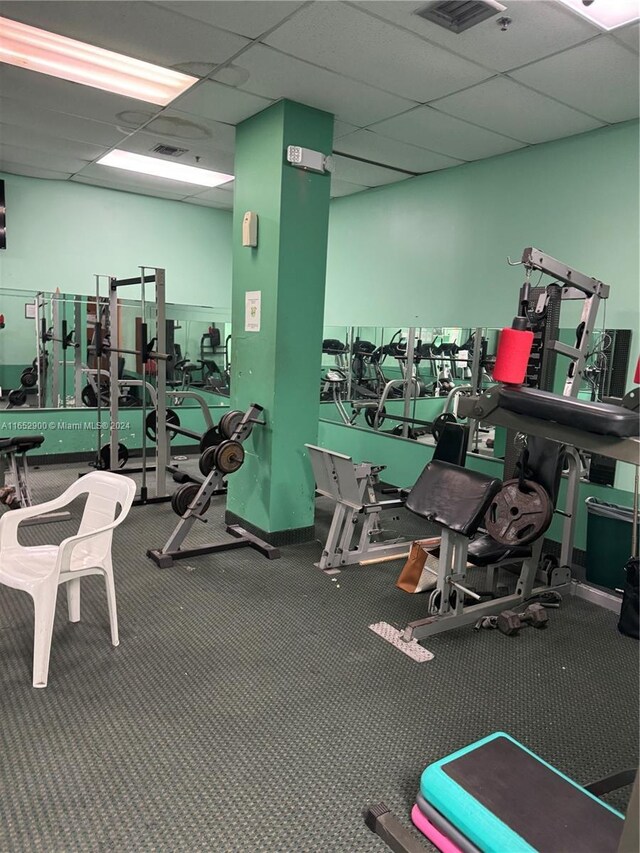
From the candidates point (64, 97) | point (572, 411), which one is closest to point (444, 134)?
point (64, 97)

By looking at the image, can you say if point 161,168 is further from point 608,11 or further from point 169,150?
point 608,11

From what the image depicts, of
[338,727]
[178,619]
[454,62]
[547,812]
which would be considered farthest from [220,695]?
[454,62]

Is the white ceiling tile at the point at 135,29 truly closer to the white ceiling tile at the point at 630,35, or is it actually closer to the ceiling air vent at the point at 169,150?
the ceiling air vent at the point at 169,150

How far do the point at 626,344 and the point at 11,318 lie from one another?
562 centimetres

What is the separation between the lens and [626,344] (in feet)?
12.2

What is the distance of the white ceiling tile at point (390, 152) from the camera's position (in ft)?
14.4

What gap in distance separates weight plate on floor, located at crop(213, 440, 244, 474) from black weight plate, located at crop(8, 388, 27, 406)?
3271mm

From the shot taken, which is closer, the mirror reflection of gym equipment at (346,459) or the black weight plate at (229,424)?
the mirror reflection of gym equipment at (346,459)

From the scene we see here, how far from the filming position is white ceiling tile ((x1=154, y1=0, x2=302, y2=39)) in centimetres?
261

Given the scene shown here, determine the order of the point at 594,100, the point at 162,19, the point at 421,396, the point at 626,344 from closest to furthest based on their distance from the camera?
the point at 162,19 < the point at 594,100 < the point at 626,344 < the point at 421,396

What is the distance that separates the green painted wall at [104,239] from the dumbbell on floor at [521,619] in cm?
571

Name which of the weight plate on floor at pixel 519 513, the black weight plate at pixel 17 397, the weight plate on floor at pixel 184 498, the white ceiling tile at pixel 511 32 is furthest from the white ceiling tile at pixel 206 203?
the weight plate on floor at pixel 519 513

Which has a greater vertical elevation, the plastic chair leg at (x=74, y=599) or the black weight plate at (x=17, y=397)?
the black weight plate at (x=17, y=397)

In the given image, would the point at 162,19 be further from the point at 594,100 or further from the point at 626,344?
the point at 626,344
